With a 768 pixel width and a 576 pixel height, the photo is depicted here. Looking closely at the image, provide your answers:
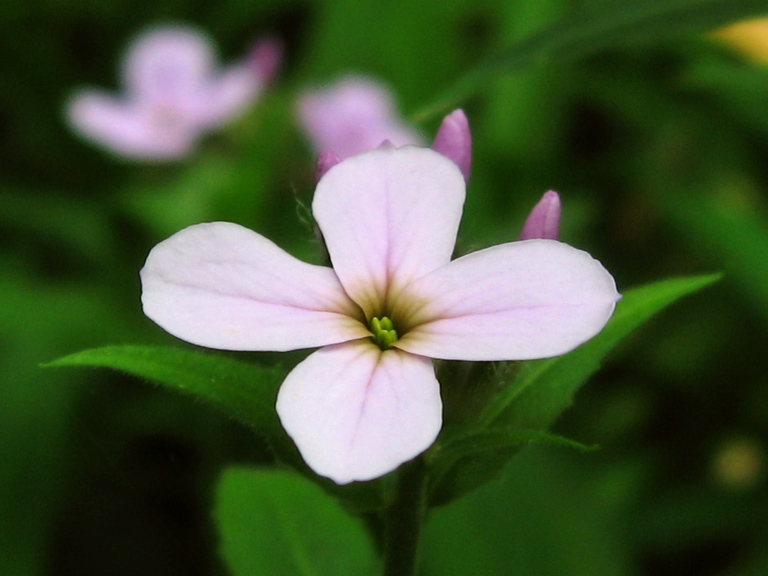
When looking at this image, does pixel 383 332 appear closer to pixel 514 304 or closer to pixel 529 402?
pixel 514 304

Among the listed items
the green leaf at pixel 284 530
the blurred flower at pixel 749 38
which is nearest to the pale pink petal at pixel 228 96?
the blurred flower at pixel 749 38

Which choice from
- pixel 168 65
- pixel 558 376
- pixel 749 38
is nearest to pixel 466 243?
pixel 558 376

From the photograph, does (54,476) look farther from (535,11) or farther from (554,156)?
(535,11)

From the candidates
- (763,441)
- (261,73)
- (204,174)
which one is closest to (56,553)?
(204,174)

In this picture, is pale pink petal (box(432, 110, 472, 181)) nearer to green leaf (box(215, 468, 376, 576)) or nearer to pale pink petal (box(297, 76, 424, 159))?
green leaf (box(215, 468, 376, 576))

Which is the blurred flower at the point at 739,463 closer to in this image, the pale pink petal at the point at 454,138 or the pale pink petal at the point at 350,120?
the pale pink petal at the point at 350,120

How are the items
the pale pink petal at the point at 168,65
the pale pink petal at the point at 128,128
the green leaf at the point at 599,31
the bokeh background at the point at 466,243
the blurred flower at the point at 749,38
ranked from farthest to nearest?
the pale pink petal at the point at 168,65
the pale pink petal at the point at 128,128
the blurred flower at the point at 749,38
the bokeh background at the point at 466,243
the green leaf at the point at 599,31
